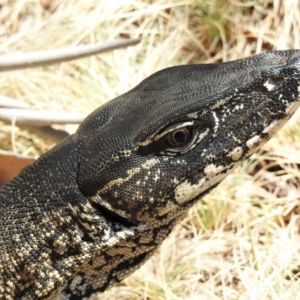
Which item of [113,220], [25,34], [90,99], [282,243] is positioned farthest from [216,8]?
[113,220]

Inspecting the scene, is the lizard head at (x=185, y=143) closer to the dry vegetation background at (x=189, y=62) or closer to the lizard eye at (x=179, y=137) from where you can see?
the lizard eye at (x=179, y=137)

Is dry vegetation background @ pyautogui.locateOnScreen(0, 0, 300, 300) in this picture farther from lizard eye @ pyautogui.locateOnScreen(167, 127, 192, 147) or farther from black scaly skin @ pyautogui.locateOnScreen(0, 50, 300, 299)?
lizard eye @ pyautogui.locateOnScreen(167, 127, 192, 147)

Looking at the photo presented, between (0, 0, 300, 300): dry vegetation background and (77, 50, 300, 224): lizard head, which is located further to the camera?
(0, 0, 300, 300): dry vegetation background

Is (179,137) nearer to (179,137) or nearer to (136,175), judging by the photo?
(179,137)

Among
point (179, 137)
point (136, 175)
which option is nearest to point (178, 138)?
point (179, 137)

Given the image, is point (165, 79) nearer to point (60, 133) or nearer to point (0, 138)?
point (60, 133)

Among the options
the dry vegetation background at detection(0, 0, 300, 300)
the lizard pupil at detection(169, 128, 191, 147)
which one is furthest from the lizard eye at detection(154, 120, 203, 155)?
the dry vegetation background at detection(0, 0, 300, 300)

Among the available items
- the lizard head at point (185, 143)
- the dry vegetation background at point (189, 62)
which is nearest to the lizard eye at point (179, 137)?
the lizard head at point (185, 143)
